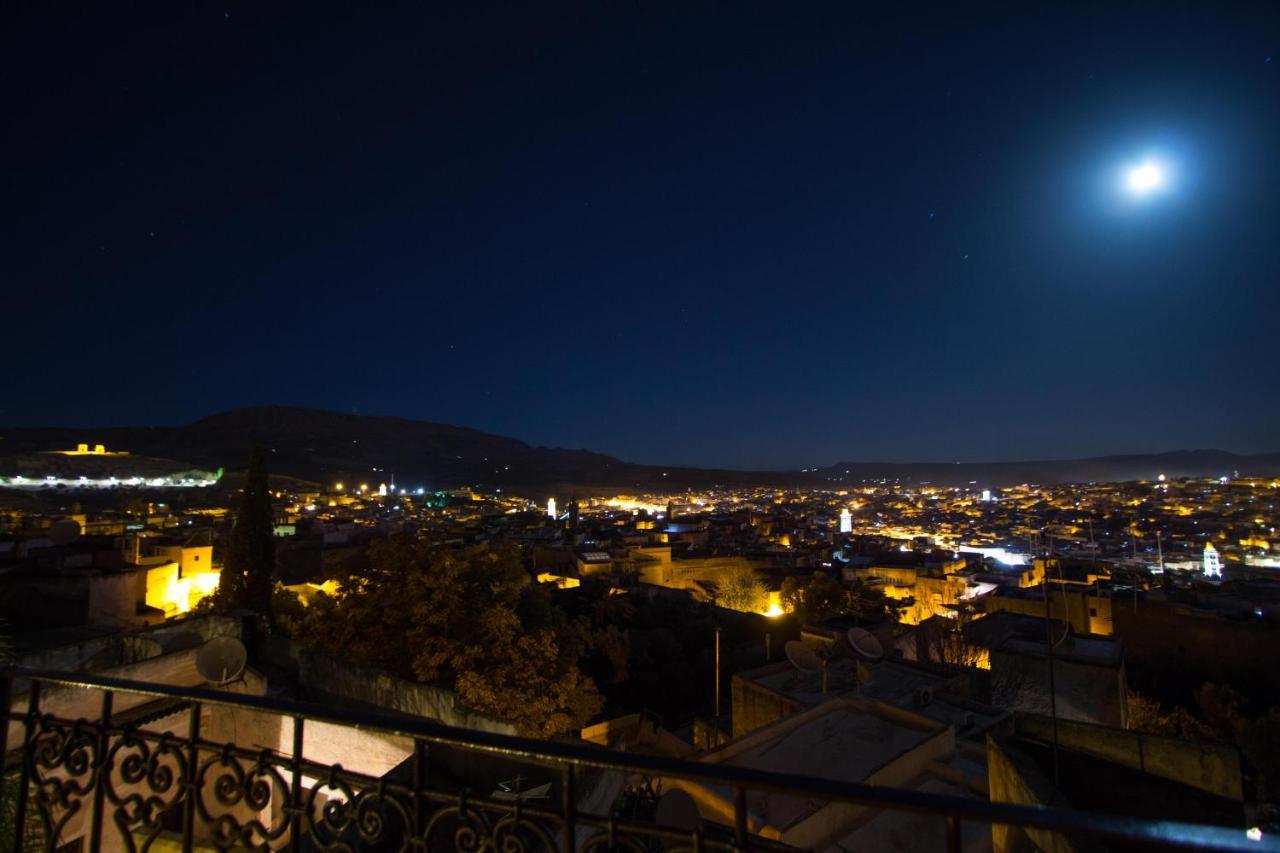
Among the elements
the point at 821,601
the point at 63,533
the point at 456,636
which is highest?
the point at 63,533

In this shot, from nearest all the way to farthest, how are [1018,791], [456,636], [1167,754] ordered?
[1018,791] → [1167,754] → [456,636]

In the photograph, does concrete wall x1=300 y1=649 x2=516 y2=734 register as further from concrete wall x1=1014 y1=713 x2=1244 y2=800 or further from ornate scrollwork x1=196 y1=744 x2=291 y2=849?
concrete wall x1=1014 y1=713 x2=1244 y2=800

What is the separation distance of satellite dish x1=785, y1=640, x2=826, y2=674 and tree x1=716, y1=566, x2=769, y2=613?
74.6ft

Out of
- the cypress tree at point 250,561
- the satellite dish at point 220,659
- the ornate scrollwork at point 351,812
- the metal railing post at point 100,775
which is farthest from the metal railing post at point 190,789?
the cypress tree at point 250,561

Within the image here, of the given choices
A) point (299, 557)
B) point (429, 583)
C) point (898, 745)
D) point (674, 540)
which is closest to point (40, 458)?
point (299, 557)

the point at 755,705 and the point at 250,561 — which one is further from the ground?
the point at 250,561

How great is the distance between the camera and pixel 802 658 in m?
13.0

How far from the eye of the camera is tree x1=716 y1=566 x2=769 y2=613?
3650 centimetres

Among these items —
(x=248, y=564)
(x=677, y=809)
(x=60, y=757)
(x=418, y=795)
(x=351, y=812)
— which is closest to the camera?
(x=418, y=795)

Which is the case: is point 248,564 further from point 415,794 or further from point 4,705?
point 415,794

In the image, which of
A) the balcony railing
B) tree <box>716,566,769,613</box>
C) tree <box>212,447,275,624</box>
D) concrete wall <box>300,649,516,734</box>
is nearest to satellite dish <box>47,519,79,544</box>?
tree <box>212,447,275,624</box>

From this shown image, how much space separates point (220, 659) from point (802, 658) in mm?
10242

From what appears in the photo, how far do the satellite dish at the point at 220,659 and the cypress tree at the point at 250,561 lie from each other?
13.4 metres

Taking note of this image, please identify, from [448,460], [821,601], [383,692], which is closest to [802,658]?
[383,692]
